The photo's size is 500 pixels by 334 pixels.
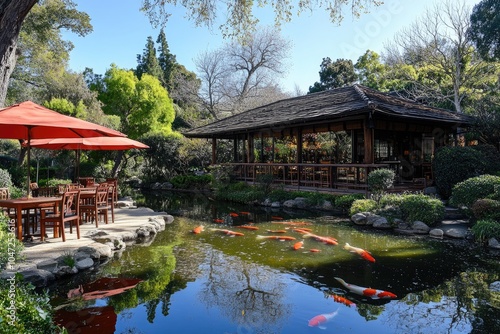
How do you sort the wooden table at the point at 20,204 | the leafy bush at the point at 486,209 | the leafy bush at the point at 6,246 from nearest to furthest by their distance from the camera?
1. the leafy bush at the point at 6,246
2. the wooden table at the point at 20,204
3. the leafy bush at the point at 486,209

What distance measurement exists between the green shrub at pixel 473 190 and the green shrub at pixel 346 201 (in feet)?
10.3

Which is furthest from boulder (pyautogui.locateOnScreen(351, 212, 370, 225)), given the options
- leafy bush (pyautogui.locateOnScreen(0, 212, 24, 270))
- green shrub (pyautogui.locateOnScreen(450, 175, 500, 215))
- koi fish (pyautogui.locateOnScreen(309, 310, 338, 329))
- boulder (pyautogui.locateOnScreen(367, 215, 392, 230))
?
leafy bush (pyautogui.locateOnScreen(0, 212, 24, 270))

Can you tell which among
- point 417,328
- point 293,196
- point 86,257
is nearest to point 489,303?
point 417,328

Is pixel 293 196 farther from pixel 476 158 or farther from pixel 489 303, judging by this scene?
pixel 489 303

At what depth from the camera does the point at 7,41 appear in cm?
472

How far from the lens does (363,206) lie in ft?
35.7

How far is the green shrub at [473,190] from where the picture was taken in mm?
9078

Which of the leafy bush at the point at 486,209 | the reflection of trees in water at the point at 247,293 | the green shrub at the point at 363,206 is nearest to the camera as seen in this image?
the reflection of trees in water at the point at 247,293

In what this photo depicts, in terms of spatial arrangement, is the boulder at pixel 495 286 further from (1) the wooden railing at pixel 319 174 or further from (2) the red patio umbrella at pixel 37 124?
(1) the wooden railing at pixel 319 174

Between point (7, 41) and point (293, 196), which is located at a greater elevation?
point (7, 41)

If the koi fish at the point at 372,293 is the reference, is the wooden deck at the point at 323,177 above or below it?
above

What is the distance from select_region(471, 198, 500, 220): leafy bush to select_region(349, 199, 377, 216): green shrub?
2.66m

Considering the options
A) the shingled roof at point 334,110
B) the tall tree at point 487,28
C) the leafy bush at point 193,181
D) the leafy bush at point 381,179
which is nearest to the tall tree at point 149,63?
the leafy bush at point 193,181

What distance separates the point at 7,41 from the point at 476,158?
12317mm
